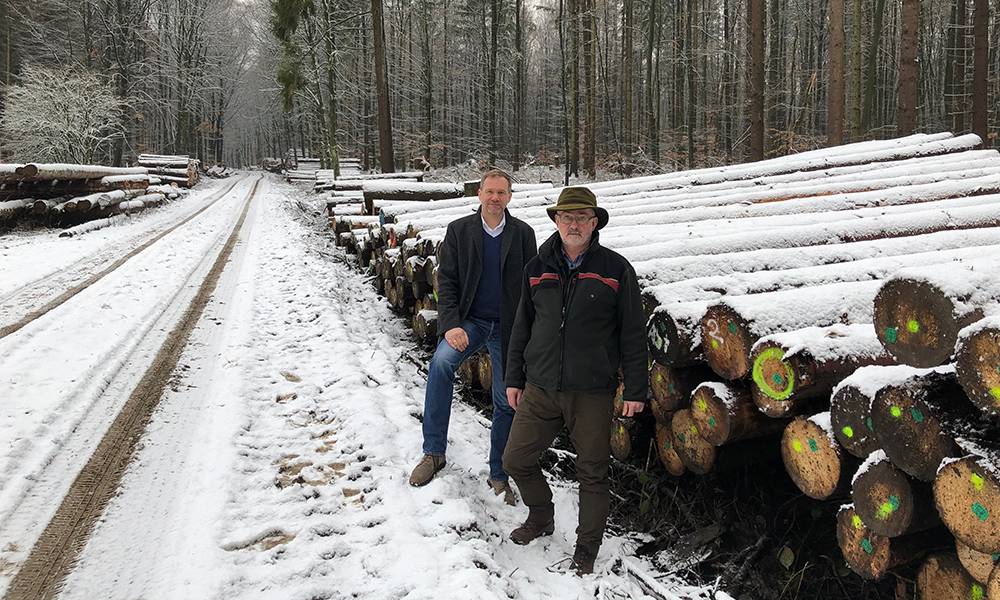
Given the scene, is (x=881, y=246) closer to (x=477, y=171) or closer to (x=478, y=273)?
(x=478, y=273)

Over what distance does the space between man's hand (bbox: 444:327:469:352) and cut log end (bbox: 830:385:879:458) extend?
2.04 metres

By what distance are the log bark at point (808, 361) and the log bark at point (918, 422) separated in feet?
1.20

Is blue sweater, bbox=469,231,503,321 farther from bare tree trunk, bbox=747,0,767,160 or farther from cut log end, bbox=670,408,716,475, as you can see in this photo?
bare tree trunk, bbox=747,0,767,160

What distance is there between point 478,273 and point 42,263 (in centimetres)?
953

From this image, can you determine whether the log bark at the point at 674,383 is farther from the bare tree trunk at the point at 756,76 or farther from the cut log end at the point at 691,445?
the bare tree trunk at the point at 756,76

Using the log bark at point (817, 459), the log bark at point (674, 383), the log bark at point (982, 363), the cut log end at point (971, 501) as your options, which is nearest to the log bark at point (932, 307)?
the log bark at point (982, 363)

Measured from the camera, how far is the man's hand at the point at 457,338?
12.1ft

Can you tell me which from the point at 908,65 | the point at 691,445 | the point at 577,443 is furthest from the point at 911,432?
the point at 908,65

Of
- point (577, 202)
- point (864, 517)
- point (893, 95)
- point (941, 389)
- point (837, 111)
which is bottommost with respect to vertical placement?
point (864, 517)

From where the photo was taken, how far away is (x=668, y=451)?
11.7 feet

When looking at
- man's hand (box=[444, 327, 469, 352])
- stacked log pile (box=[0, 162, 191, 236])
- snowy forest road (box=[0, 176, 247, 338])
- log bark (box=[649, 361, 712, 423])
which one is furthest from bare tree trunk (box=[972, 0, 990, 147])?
stacked log pile (box=[0, 162, 191, 236])

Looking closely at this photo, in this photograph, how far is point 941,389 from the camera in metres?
2.11

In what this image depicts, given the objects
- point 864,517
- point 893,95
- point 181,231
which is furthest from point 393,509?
point 893,95

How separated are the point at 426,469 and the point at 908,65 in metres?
13.6
